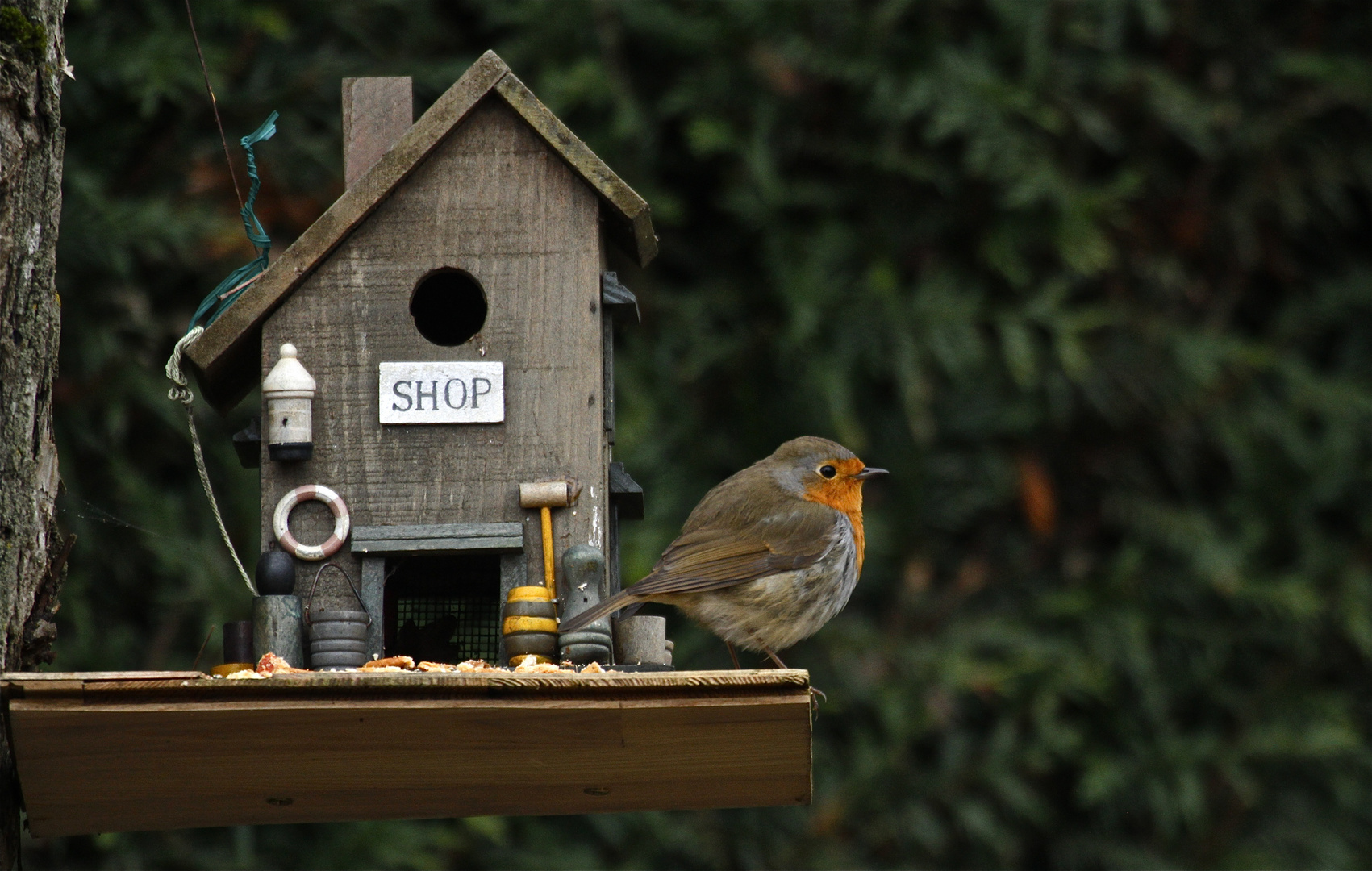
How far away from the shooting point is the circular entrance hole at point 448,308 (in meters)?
2.86

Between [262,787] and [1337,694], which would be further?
[1337,694]

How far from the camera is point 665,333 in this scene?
14.8 ft

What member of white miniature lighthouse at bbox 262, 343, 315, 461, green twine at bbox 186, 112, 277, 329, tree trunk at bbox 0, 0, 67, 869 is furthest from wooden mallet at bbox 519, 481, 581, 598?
tree trunk at bbox 0, 0, 67, 869

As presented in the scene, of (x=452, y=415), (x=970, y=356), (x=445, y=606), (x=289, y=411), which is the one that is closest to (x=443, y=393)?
(x=452, y=415)

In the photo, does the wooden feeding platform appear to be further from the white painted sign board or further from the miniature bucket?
the white painted sign board

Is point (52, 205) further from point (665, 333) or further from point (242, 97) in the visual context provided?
point (665, 333)

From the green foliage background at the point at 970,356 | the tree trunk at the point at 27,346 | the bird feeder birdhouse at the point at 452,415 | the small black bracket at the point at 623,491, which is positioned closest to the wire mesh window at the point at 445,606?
the bird feeder birdhouse at the point at 452,415

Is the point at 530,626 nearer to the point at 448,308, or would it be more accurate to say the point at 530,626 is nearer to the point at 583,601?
the point at 583,601

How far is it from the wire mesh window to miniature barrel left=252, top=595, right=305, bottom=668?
1.74 ft

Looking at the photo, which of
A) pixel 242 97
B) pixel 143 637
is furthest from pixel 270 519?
pixel 242 97

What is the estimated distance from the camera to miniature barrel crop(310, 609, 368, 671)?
7.68 ft

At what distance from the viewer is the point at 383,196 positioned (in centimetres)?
258

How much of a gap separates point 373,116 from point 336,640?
106cm

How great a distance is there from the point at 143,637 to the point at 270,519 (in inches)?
69.7
